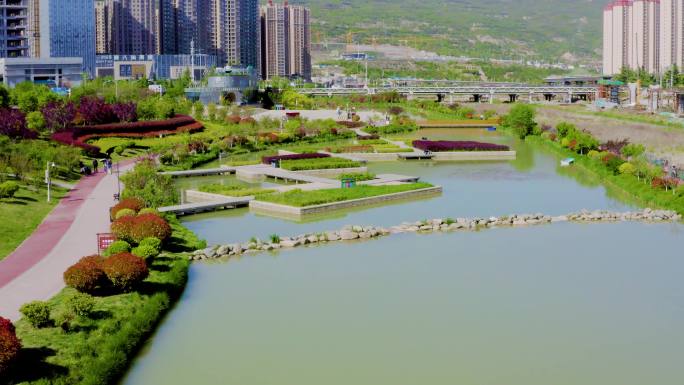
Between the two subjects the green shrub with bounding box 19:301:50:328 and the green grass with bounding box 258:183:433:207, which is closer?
the green shrub with bounding box 19:301:50:328

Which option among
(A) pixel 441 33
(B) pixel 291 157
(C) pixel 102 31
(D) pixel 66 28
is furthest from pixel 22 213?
(A) pixel 441 33

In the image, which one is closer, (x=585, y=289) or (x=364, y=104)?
(x=585, y=289)

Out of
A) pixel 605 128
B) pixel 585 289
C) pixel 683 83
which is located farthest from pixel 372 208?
pixel 683 83

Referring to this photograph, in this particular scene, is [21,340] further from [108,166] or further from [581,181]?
[581,181]

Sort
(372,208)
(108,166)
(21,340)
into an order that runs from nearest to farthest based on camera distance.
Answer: (21,340)
(372,208)
(108,166)

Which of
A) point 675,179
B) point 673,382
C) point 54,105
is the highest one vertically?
point 54,105

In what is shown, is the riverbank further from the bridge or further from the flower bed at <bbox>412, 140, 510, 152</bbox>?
the bridge

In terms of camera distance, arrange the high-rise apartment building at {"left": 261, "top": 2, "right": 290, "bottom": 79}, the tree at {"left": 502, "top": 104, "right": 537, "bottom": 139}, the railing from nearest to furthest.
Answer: the tree at {"left": 502, "top": 104, "right": 537, "bottom": 139} → the railing → the high-rise apartment building at {"left": 261, "top": 2, "right": 290, "bottom": 79}

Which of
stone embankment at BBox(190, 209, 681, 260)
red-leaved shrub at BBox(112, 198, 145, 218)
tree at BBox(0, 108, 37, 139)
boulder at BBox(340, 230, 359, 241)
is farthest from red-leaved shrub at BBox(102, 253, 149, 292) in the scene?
tree at BBox(0, 108, 37, 139)
